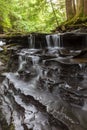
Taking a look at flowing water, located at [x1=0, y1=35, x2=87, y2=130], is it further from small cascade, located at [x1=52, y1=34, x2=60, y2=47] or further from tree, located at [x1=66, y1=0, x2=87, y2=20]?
tree, located at [x1=66, y1=0, x2=87, y2=20]

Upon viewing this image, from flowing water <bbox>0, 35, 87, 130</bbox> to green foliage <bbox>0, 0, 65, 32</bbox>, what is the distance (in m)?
7.23

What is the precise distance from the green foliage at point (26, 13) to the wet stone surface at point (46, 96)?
23.6 feet

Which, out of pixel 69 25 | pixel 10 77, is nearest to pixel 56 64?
pixel 10 77

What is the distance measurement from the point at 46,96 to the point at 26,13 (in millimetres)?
12248

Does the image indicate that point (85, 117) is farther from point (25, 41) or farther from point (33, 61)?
point (25, 41)

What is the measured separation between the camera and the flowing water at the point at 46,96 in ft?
9.67

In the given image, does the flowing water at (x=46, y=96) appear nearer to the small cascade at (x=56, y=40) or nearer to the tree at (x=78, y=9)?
the small cascade at (x=56, y=40)

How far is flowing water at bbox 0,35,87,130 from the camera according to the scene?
2.95m

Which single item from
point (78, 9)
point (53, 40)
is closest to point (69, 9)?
point (78, 9)

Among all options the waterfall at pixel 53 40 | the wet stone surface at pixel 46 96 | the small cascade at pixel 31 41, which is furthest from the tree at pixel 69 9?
the wet stone surface at pixel 46 96

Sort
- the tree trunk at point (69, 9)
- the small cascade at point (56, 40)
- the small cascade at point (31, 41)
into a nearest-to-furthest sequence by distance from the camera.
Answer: the small cascade at point (56, 40) → the small cascade at point (31, 41) → the tree trunk at point (69, 9)

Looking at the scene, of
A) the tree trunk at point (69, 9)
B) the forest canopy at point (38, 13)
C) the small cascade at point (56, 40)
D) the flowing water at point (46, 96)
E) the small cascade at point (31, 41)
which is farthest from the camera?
the tree trunk at point (69, 9)

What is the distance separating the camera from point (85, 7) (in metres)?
9.09

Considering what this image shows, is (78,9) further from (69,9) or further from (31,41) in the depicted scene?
(31,41)
